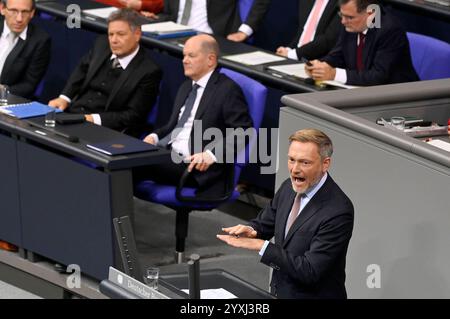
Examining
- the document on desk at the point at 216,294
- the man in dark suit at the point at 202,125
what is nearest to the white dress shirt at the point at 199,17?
the man in dark suit at the point at 202,125

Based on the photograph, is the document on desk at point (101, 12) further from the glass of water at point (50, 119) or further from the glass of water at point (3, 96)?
the glass of water at point (50, 119)

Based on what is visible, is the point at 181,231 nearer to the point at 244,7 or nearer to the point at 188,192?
the point at 188,192

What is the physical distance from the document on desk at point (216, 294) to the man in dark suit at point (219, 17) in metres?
4.39

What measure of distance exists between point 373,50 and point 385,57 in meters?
0.10

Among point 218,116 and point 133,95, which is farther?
point 133,95

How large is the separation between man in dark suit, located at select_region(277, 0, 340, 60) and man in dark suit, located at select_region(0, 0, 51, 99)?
5.06 feet

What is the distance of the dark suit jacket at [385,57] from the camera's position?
6402 millimetres

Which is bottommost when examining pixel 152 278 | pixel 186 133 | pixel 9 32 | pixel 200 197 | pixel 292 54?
pixel 200 197

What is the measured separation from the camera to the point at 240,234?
4250 millimetres

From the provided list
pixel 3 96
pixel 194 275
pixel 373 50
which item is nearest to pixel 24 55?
pixel 3 96

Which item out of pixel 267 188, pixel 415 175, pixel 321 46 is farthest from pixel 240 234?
pixel 321 46

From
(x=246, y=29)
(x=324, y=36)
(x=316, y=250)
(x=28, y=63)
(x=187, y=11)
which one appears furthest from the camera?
(x=187, y=11)

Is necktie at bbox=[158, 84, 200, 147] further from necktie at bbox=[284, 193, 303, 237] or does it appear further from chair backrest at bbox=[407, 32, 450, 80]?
necktie at bbox=[284, 193, 303, 237]

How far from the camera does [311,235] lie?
414 centimetres
